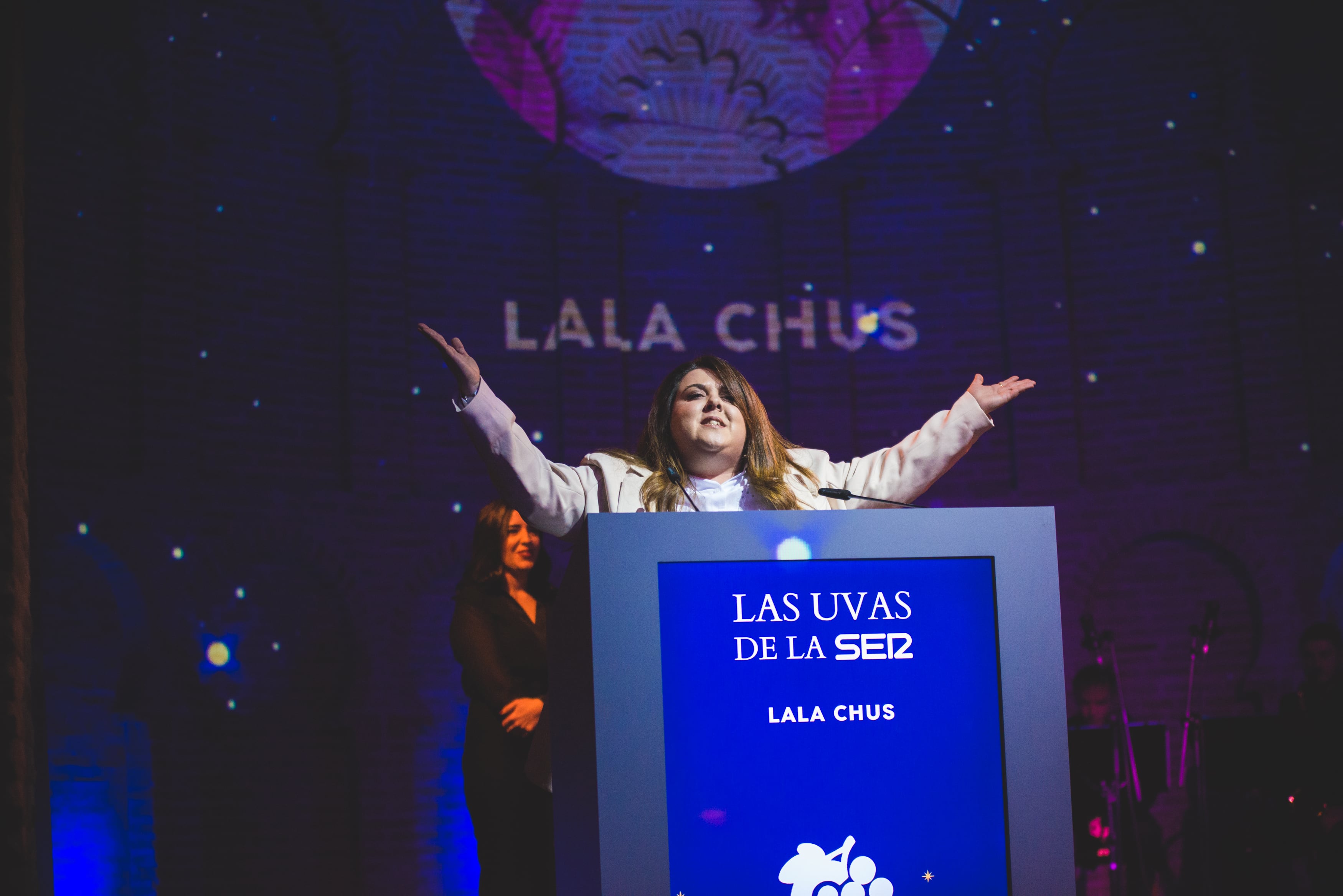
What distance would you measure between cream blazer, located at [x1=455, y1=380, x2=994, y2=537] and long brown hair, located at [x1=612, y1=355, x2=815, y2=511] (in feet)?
0.08

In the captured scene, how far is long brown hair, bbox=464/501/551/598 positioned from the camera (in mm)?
4102

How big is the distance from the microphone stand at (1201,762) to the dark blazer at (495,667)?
2.23m

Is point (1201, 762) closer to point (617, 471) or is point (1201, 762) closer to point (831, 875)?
point (617, 471)

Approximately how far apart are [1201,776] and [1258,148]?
2.84 m

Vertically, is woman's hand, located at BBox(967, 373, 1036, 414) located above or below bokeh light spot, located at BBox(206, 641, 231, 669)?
above

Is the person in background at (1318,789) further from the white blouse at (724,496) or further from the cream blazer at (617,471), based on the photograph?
the white blouse at (724,496)

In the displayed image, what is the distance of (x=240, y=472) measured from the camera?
5219 mm

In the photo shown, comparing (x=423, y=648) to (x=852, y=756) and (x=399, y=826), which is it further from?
(x=852, y=756)

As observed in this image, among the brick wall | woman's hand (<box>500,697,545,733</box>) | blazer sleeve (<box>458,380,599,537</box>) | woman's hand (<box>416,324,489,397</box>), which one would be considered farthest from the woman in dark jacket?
woman's hand (<box>416,324,489,397</box>)

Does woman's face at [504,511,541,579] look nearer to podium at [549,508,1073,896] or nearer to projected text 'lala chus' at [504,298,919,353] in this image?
projected text 'lala chus' at [504,298,919,353]

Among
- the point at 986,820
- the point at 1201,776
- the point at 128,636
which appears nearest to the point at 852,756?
the point at 986,820

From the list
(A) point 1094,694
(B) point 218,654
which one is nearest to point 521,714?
(B) point 218,654

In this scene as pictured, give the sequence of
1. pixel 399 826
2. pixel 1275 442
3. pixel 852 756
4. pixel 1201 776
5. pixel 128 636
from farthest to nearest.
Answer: pixel 1275 442 < pixel 399 826 < pixel 128 636 < pixel 1201 776 < pixel 852 756

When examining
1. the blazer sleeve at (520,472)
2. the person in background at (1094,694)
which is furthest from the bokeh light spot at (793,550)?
the person in background at (1094,694)
